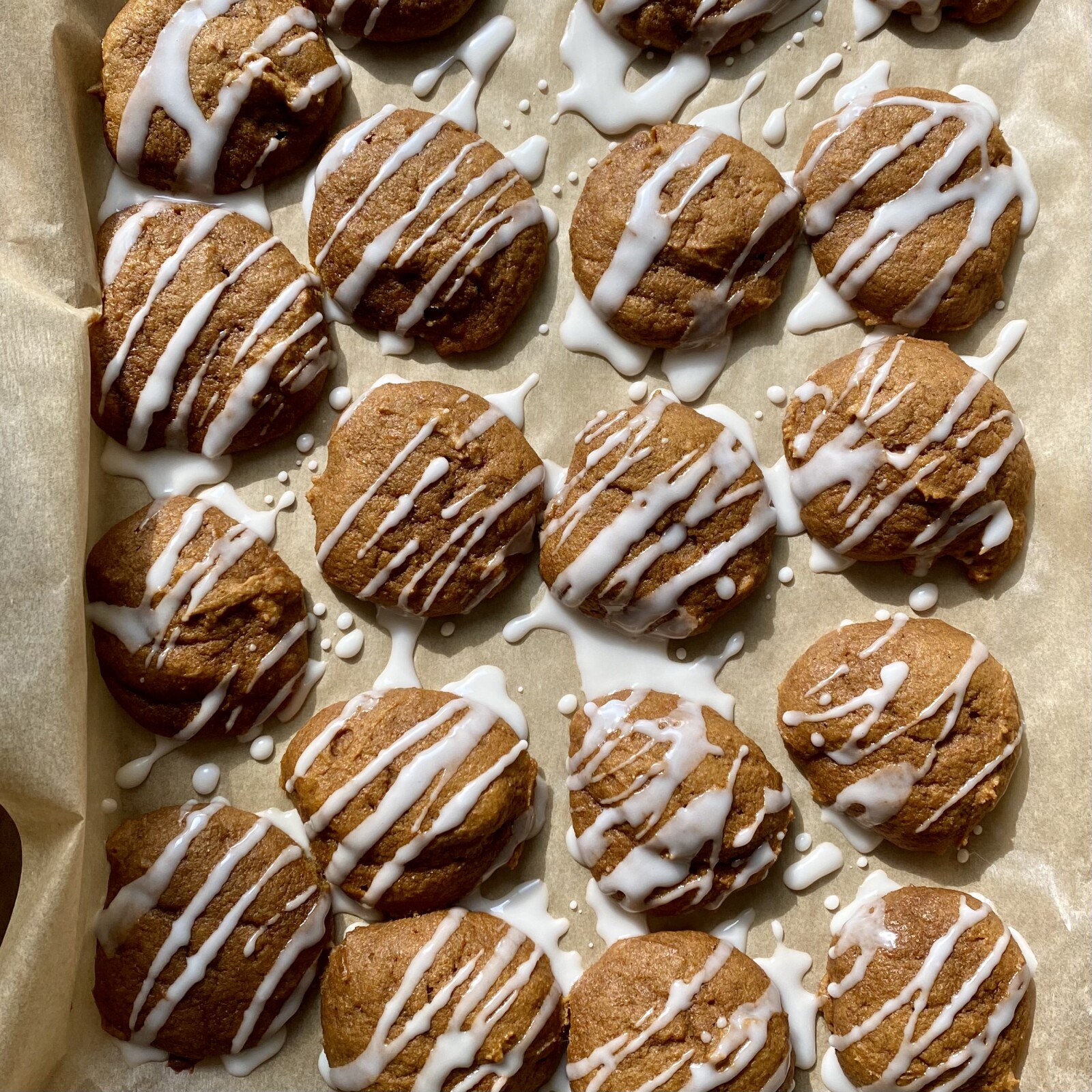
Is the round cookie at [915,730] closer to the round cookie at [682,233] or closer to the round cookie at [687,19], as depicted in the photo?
the round cookie at [682,233]

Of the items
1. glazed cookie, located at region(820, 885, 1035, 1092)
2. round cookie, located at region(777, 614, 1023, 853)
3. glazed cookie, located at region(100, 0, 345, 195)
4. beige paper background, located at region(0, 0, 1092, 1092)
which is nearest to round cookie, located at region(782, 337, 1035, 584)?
beige paper background, located at region(0, 0, 1092, 1092)

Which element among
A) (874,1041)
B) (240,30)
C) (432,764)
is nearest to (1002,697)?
(874,1041)

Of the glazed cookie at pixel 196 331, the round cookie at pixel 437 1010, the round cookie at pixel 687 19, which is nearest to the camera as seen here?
the round cookie at pixel 437 1010

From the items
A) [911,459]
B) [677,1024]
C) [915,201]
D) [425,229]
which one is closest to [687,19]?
[915,201]

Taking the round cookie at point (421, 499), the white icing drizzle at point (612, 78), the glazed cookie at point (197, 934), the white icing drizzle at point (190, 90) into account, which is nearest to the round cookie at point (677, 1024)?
the glazed cookie at point (197, 934)

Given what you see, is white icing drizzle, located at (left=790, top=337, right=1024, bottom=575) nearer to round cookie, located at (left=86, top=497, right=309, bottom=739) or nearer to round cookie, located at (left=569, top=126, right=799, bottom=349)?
round cookie, located at (left=569, top=126, right=799, bottom=349)

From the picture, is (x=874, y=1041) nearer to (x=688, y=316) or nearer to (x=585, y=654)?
(x=585, y=654)

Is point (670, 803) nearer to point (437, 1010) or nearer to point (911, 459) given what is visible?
point (437, 1010)

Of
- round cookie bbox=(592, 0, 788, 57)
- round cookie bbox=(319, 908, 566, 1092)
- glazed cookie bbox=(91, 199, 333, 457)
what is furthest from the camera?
round cookie bbox=(592, 0, 788, 57)
